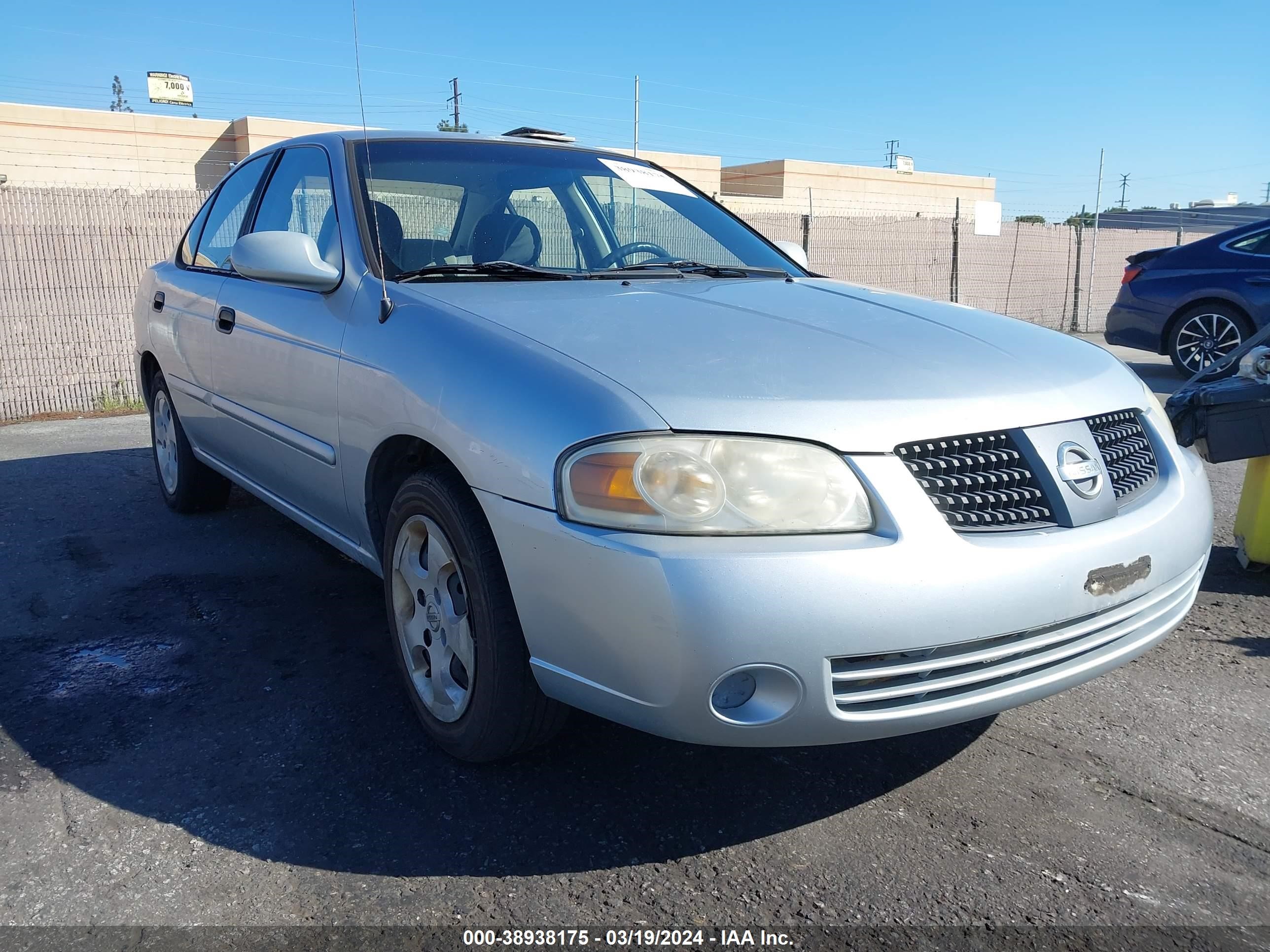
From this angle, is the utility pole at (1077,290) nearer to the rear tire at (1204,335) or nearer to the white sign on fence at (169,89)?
the rear tire at (1204,335)

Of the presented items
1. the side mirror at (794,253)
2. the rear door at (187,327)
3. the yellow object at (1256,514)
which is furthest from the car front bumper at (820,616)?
the rear door at (187,327)

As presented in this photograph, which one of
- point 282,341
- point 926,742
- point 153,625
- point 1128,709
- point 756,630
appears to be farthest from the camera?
point 153,625

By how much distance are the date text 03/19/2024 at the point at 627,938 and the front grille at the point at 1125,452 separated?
1.25 m

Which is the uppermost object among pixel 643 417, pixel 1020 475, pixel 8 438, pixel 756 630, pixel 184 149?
pixel 184 149

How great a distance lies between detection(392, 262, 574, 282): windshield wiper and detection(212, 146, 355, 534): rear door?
20 cm

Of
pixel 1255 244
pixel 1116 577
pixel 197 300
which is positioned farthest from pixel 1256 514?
pixel 1255 244

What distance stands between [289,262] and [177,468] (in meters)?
2.36

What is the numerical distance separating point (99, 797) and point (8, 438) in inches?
237

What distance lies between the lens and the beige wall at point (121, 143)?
30766 mm

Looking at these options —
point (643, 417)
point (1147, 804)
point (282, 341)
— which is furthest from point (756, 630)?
point (282, 341)

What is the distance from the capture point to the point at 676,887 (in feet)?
6.90

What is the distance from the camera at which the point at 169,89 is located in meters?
24.9

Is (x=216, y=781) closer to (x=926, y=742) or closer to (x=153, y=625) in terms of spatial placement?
(x=153, y=625)

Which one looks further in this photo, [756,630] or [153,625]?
[153,625]
